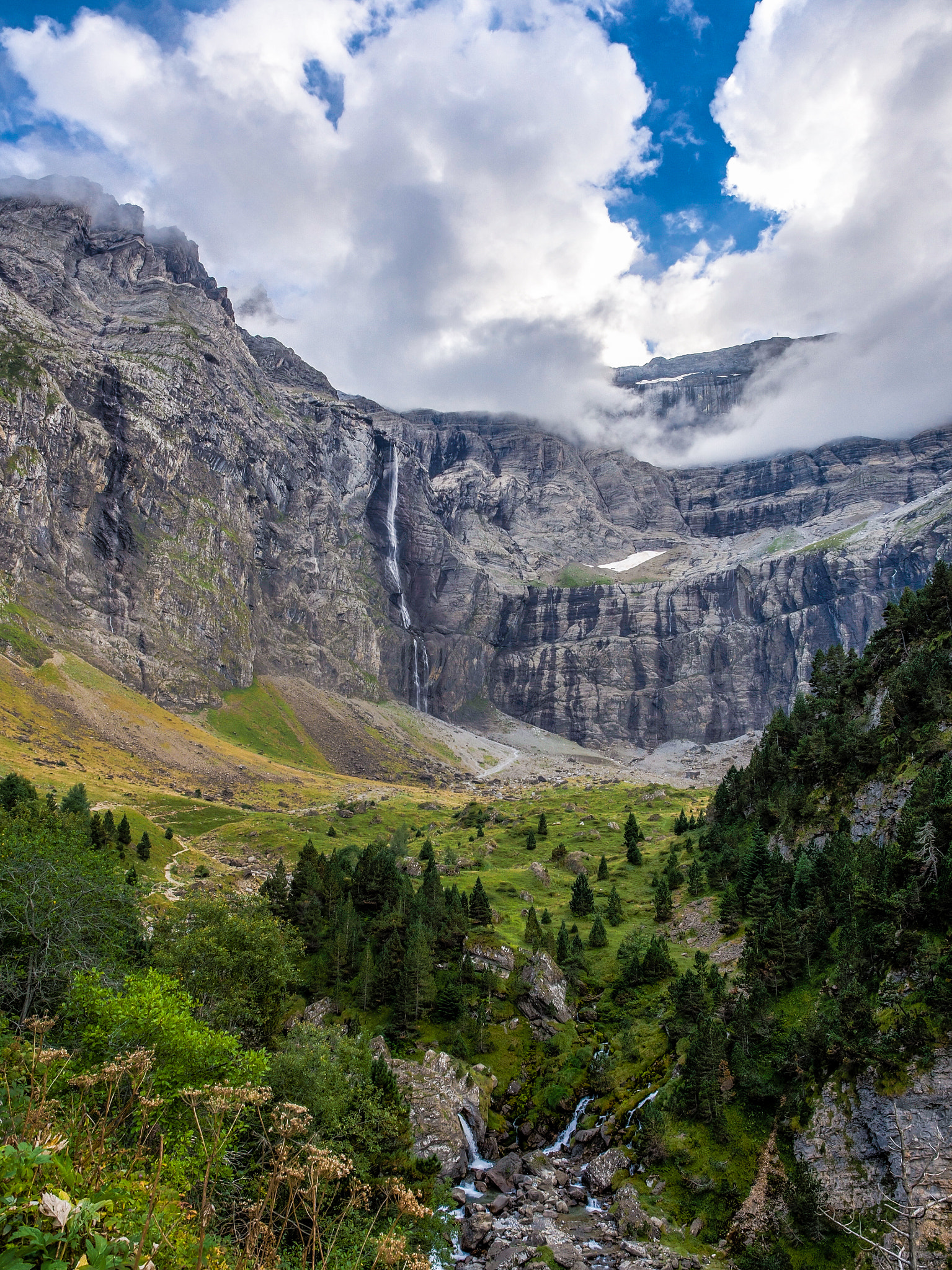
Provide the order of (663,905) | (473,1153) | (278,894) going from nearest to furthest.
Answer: (473,1153) < (278,894) < (663,905)

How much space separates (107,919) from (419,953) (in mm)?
26092

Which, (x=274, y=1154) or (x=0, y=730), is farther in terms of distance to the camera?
(x=0, y=730)

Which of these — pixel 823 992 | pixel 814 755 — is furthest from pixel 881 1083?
pixel 814 755

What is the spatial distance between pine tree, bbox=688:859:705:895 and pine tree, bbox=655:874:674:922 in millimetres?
3751

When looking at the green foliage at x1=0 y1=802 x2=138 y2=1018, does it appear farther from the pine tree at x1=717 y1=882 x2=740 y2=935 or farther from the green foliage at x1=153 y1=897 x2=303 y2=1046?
the pine tree at x1=717 y1=882 x2=740 y2=935

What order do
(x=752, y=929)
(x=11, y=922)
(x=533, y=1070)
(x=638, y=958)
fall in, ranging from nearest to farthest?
(x=11, y=922)
(x=533, y=1070)
(x=752, y=929)
(x=638, y=958)

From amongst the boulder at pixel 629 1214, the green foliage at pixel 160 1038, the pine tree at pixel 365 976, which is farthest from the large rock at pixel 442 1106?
the green foliage at pixel 160 1038

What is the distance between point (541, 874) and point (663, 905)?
24786mm

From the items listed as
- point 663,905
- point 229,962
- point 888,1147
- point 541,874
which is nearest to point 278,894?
point 229,962

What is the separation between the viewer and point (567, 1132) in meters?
47.1

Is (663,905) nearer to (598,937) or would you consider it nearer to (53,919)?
(598,937)

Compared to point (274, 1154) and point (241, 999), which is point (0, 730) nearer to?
point (241, 999)

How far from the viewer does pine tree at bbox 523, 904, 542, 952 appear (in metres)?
65.2

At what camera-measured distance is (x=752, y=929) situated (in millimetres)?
58375
